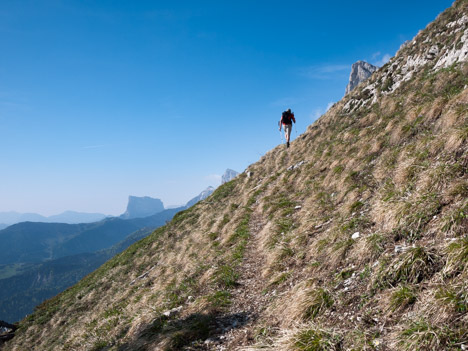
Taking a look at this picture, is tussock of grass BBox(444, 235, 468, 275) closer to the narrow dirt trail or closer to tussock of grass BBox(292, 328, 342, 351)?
tussock of grass BBox(292, 328, 342, 351)

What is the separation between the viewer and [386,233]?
600 cm

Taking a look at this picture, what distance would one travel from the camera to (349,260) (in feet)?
20.3

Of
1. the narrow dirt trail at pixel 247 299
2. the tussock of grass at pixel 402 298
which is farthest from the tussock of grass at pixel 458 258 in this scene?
the narrow dirt trail at pixel 247 299

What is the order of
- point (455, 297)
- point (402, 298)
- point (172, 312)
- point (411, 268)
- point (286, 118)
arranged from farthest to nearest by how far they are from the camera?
point (286, 118)
point (172, 312)
point (411, 268)
point (402, 298)
point (455, 297)

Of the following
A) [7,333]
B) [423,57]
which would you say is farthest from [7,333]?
[423,57]

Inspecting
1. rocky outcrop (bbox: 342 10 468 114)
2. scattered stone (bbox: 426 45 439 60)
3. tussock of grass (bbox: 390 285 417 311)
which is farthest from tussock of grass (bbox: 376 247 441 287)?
scattered stone (bbox: 426 45 439 60)

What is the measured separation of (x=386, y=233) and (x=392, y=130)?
907 cm

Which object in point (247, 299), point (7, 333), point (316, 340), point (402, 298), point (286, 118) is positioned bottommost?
point (7, 333)

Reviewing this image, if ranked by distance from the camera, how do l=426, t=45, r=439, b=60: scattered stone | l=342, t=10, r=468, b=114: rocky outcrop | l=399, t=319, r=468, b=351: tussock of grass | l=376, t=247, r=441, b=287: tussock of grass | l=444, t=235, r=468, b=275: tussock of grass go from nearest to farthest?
l=399, t=319, r=468, b=351: tussock of grass < l=444, t=235, r=468, b=275: tussock of grass < l=376, t=247, r=441, b=287: tussock of grass < l=342, t=10, r=468, b=114: rocky outcrop < l=426, t=45, r=439, b=60: scattered stone

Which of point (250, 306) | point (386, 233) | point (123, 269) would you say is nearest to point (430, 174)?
point (386, 233)

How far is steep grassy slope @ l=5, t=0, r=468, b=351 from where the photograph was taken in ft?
13.6

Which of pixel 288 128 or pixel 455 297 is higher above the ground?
pixel 288 128

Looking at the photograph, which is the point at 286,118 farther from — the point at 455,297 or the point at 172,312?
the point at 455,297

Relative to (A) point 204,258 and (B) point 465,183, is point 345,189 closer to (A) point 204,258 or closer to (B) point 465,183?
(B) point 465,183
